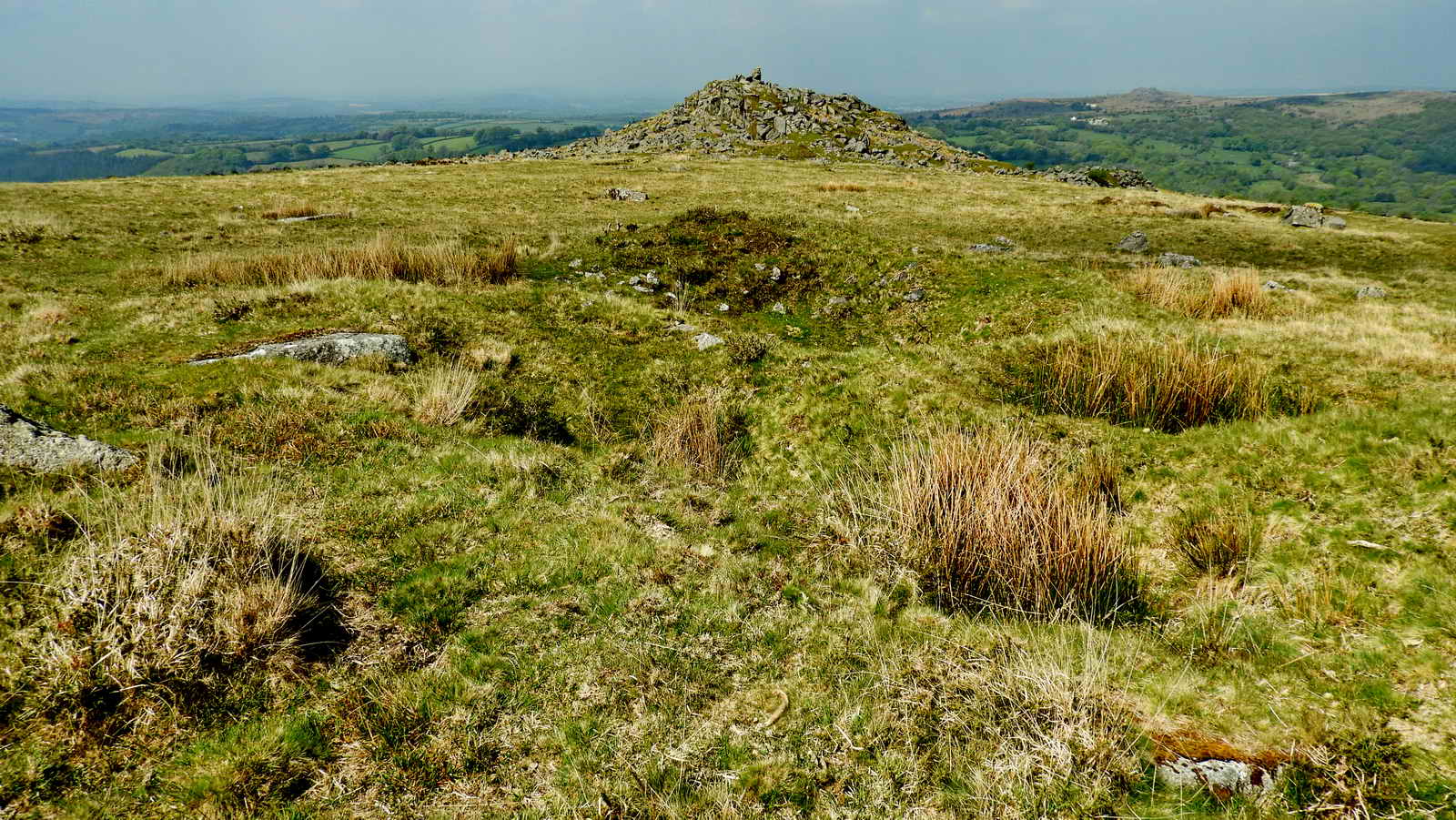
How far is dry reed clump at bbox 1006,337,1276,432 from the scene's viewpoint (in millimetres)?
11742

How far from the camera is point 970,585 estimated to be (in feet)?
26.7

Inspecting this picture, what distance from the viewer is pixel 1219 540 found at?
8023 mm

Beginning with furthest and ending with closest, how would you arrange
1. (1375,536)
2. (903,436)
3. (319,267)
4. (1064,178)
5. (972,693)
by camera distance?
(1064,178) < (319,267) < (903,436) < (1375,536) < (972,693)

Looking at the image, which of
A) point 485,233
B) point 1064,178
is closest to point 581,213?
point 485,233

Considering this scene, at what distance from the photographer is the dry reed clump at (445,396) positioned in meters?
11.7

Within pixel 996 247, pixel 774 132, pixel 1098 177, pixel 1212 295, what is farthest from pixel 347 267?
pixel 774 132

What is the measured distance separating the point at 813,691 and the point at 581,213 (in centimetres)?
3322

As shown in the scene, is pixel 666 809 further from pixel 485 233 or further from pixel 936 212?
pixel 936 212

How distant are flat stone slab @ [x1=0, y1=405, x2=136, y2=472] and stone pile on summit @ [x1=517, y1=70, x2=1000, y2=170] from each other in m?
74.9

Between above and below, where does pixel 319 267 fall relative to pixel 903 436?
above

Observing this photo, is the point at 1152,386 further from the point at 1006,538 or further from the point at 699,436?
the point at 699,436

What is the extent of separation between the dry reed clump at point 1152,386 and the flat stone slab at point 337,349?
14.0m

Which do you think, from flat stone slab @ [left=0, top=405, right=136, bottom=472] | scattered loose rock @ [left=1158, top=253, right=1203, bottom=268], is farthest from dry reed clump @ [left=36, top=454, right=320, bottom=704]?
scattered loose rock @ [left=1158, top=253, right=1203, bottom=268]

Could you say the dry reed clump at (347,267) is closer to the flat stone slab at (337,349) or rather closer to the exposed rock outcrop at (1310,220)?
the flat stone slab at (337,349)
